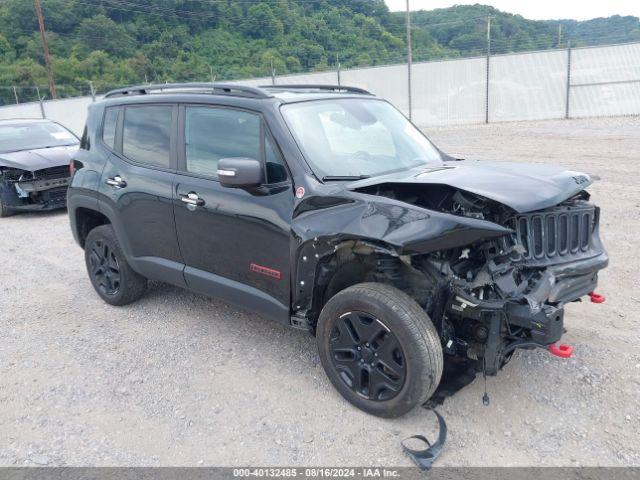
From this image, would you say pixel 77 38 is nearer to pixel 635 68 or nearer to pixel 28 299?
pixel 635 68

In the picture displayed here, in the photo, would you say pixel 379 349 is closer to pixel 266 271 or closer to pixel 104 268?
pixel 266 271

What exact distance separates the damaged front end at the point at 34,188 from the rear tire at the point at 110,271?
440 centimetres

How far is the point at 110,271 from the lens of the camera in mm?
5129

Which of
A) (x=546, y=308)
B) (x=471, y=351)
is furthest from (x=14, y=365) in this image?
(x=546, y=308)

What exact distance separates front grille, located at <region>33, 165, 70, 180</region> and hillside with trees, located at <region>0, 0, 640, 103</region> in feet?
100

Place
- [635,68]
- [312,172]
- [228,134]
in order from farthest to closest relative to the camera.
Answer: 1. [635,68]
2. [228,134]
3. [312,172]

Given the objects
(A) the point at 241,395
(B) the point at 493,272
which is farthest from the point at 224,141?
(B) the point at 493,272

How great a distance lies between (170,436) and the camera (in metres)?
3.23

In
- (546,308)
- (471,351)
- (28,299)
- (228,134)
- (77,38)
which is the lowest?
(28,299)

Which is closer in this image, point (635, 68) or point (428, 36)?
point (635, 68)

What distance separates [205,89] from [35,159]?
6112 millimetres

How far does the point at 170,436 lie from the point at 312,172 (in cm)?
182

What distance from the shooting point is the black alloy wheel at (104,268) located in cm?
506

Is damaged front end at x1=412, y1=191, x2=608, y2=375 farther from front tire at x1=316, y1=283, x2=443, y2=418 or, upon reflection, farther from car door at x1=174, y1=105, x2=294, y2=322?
car door at x1=174, y1=105, x2=294, y2=322
